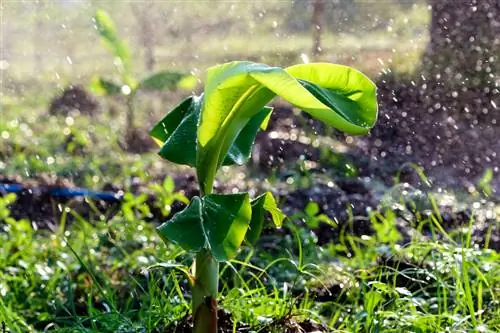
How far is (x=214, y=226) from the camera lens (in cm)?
146

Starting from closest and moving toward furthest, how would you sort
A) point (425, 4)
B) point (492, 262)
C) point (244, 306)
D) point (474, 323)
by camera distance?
point (474, 323)
point (244, 306)
point (492, 262)
point (425, 4)

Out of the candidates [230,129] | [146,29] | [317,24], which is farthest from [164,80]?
[230,129]

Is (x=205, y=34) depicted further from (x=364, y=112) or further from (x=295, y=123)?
(x=364, y=112)

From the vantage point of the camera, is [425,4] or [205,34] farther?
[205,34]

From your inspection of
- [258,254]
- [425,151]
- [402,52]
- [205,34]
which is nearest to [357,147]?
[425,151]

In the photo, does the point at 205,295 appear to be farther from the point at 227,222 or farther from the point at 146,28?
the point at 146,28

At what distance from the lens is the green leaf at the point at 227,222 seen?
4.73ft

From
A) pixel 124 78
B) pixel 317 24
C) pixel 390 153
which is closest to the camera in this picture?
pixel 390 153

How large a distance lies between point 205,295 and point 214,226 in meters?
0.13

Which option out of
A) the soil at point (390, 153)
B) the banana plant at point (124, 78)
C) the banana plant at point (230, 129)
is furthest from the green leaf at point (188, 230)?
the banana plant at point (124, 78)

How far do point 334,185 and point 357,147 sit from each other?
1008 mm

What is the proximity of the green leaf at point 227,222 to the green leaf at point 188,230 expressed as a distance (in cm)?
1

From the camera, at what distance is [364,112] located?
1.49m

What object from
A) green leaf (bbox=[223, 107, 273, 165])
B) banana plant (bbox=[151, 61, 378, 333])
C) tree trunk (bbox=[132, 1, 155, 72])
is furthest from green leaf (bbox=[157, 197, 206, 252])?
tree trunk (bbox=[132, 1, 155, 72])
